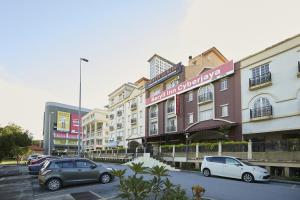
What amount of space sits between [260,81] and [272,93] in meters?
1.77

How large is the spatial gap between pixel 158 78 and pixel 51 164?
3066 centimetres

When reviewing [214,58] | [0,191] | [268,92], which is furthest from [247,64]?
[0,191]

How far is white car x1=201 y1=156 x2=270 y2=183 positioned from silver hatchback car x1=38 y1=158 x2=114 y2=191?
24.1ft

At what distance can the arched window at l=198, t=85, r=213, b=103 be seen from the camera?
111 feet

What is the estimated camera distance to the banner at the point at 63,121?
113m

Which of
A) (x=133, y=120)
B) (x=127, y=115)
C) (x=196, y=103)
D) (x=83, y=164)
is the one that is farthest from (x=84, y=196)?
(x=127, y=115)

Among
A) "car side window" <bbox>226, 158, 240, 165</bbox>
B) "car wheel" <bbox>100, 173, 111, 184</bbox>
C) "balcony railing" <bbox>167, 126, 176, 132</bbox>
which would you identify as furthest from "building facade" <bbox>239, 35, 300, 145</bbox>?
"balcony railing" <bbox>167, 126, 176, 132</bbox>

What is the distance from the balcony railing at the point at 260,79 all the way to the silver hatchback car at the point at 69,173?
16135 millimetres

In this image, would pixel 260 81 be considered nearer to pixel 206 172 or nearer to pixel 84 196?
pixel 206 172

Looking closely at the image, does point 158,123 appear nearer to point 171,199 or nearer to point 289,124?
point 289,124

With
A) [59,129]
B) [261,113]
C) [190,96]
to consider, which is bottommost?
[59,129]

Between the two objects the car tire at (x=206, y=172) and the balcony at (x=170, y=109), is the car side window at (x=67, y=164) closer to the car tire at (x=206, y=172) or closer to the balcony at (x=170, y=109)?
the car tire at (x=206, y=172)

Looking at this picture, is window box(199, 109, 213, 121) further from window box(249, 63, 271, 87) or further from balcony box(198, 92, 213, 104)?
window box(249, 63, 271, 87)

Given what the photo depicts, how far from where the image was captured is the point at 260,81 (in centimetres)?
2723
